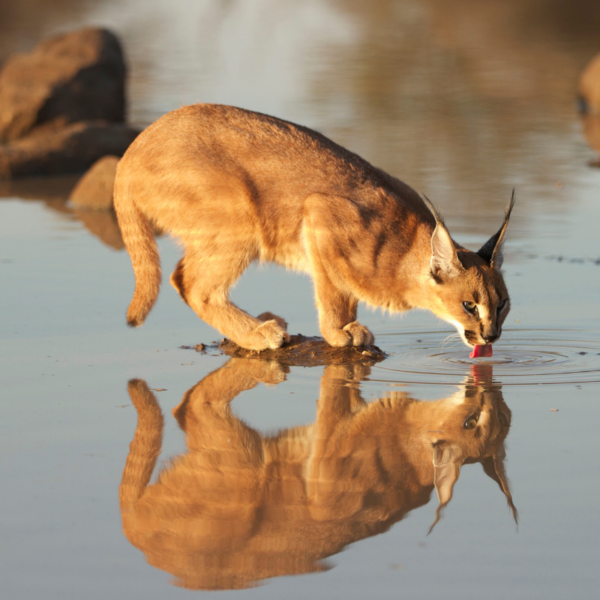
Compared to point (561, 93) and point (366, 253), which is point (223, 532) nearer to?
point (366, 253)

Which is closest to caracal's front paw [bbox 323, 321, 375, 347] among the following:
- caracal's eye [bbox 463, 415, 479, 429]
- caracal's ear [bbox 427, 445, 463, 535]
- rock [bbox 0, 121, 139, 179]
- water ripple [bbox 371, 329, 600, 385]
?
water ripple [bbox 371, 329, 600, 385]

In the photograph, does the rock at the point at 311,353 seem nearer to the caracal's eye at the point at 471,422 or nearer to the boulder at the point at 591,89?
the caracal's eye at the point at 471,422

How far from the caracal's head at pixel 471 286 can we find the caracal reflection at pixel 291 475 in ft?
1.26

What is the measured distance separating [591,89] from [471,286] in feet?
48.6

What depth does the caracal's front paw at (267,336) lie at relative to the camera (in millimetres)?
6418

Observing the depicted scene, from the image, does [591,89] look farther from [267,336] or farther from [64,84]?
[267,336]

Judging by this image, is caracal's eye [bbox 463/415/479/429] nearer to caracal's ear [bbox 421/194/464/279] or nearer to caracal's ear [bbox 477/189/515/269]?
caracal's ear [bbox 421/194/464/279]

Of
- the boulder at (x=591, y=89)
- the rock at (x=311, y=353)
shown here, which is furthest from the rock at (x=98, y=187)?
the boulder at (x=591, y=89)

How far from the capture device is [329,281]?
6441 millimetres

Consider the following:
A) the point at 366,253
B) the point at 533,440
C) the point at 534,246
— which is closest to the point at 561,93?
the point at 534,246

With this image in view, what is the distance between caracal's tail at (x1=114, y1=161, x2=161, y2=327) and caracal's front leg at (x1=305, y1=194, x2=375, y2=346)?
3.32 ft

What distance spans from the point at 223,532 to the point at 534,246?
5.95m

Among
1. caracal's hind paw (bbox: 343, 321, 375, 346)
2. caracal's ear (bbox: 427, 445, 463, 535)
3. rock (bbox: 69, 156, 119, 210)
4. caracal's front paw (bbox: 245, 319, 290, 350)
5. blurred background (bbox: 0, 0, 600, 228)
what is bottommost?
blurred background (bbox: 0, 0, 600, 228)

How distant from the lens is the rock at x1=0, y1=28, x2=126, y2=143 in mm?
15570
